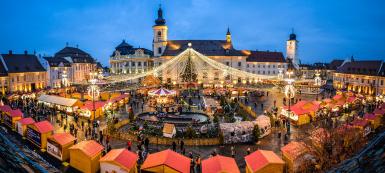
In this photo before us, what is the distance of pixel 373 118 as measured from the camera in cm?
2425

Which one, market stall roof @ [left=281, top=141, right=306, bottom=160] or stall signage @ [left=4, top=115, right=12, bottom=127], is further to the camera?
stall signage @ [left=4, top=115, right=12, bottom=127]

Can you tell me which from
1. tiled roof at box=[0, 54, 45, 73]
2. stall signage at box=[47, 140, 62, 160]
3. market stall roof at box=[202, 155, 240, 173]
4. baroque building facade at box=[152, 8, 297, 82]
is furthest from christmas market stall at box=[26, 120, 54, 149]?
baroque building facade at box=[152, 8, 297, 82]

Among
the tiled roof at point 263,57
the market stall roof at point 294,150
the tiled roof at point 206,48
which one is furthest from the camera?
the tiled roof at point 263,57

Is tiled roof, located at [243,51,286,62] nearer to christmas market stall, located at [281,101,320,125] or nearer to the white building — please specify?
the white building

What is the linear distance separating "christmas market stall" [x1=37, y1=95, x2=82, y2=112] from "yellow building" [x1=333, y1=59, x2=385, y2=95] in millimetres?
49070

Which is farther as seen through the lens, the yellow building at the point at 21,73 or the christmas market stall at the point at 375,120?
the yellow building at the point at 21,73

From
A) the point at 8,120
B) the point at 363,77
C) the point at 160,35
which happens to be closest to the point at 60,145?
the point at 8,120

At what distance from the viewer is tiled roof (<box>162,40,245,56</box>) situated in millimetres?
78062

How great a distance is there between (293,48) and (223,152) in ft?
269

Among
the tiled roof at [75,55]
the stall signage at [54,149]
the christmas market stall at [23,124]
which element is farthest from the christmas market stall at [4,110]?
the tiled roof at [75,55]

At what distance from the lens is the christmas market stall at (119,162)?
14195 millimetres

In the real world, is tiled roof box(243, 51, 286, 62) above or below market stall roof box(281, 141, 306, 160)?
above

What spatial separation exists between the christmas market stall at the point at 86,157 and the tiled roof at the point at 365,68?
54.9 meters

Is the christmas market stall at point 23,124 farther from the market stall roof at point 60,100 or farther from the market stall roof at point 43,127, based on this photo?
the market stall roof at point 60,100
